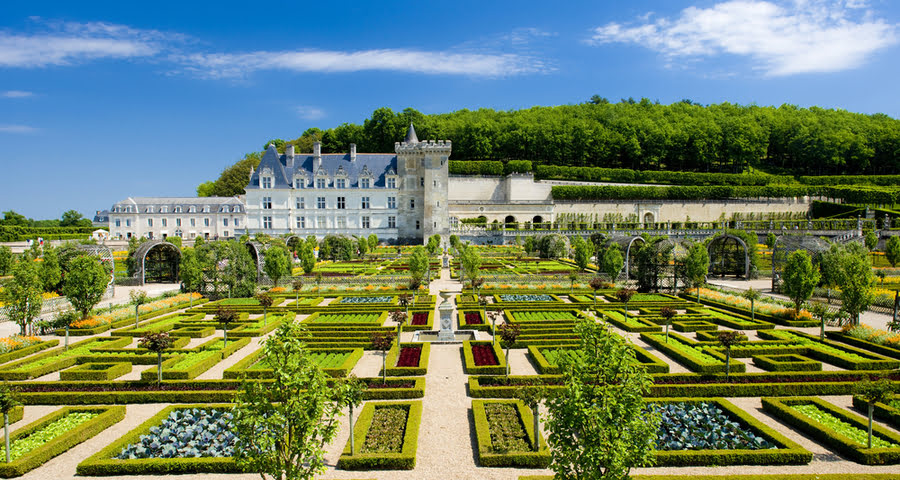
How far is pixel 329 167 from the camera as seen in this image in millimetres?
64938

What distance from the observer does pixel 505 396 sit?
13.6 m

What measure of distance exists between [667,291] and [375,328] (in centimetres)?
2050

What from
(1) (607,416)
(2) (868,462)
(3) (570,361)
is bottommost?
(2) (868,462)

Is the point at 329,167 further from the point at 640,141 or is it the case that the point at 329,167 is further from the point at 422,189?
the point at 640,141

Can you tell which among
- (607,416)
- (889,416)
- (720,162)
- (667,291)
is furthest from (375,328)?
(720,162)

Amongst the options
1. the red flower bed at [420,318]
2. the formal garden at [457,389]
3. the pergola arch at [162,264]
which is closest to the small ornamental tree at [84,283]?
the formal garden at [457,389]

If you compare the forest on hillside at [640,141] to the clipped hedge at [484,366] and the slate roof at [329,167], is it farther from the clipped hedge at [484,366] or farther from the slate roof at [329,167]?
the clipped hedge at [484,366]

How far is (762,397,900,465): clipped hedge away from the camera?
9906mm

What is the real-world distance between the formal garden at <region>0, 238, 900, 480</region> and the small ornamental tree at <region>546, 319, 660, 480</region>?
3 centimetres

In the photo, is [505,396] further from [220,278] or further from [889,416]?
[220,278]

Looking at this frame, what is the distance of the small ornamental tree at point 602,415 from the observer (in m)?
6.85

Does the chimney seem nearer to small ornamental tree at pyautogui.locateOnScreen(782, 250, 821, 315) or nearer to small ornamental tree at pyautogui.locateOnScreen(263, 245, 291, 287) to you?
small ornamental tree at pyautogui.locateOnScreen(263, 245, 291, 287)

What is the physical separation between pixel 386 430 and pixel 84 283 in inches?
713

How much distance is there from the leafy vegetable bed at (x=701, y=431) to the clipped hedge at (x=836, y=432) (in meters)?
1.33
